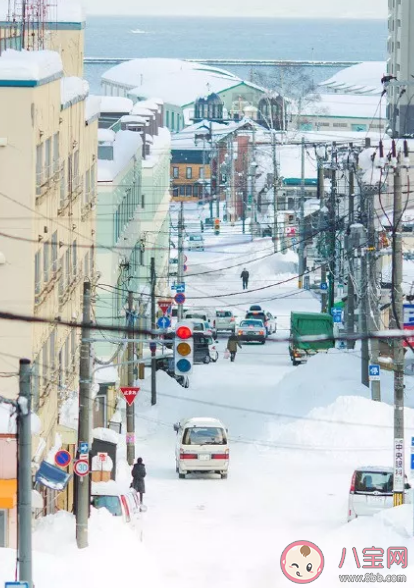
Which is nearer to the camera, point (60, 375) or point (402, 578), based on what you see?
point (402, 578)

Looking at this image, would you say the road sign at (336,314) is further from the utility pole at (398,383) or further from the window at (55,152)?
the window at (55,152)

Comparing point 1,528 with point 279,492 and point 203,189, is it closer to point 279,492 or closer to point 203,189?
point 279,492

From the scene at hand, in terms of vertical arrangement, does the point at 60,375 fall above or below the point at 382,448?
above

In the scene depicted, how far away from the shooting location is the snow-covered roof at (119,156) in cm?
4875

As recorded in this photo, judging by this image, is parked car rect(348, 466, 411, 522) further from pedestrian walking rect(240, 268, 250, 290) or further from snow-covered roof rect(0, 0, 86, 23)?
pedestrian walking rect(240, 268, 250, 290)

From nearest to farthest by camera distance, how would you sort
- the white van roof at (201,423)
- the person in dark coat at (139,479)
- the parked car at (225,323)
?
the person in dark coat at (139,479) → the white van roof at (201,423) → the parked car at (225,323)

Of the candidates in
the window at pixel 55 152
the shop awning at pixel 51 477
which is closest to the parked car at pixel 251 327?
the window at pixel 55 152

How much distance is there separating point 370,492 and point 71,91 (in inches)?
471

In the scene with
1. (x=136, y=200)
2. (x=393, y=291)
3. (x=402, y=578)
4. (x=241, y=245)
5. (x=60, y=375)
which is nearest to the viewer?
(x=402, y=578)

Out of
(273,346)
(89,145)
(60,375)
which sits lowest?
(273,346)

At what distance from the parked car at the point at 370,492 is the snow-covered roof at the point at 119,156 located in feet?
38.1

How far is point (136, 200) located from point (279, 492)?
24033mm

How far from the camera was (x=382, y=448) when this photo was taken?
40.7 m

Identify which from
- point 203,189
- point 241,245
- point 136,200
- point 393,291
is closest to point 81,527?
point 393,291
